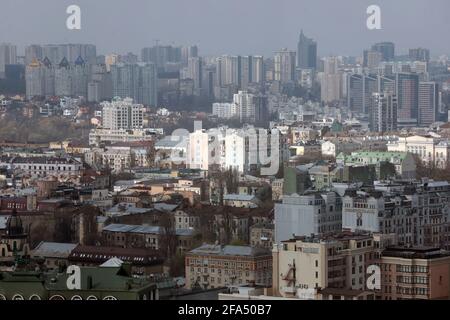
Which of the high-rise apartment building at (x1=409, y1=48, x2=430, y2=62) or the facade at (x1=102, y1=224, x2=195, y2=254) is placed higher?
the high-rise apartment building at (x1=409, y1=48, x2=430, y2=62)

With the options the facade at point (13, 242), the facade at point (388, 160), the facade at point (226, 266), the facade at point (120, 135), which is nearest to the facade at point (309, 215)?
the facade at point (226, 266)

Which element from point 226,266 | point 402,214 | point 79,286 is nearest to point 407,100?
point 402,214

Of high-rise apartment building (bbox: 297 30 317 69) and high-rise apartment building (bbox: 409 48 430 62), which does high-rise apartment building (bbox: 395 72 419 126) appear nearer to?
high-rise apartment building (bbox: 297 30 317 69)

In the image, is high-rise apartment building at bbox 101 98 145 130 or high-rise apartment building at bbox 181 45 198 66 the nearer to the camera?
high-rise apartment building at bbox 181 45 198 66

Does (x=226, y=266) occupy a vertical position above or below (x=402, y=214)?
below

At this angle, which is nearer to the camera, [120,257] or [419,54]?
[120,257]

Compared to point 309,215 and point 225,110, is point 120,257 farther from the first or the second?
point 225,110

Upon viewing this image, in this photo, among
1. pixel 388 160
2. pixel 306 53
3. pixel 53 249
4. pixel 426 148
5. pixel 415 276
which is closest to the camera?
pixel 415 276

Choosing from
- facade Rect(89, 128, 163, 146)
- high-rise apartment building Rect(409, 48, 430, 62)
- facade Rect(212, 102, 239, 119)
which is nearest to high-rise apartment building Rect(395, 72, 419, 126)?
facade Rect(212, 102, 239, 119)
